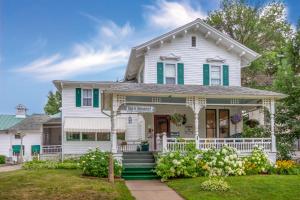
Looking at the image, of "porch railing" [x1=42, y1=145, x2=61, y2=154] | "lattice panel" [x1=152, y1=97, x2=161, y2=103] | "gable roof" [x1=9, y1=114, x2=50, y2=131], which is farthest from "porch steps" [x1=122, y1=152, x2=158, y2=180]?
"gable roof" [x1=9, y1=114, x2=50, y2=131]

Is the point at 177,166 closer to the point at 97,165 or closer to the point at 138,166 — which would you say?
the point at 138,166

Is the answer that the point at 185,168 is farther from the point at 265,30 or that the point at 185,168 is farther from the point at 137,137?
the point at 265,30

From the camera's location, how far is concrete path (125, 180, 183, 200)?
12328mm

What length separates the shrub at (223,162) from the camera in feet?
54.3

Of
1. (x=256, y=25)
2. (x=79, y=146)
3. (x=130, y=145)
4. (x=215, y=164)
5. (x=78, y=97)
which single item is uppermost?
(x=256, y=25)

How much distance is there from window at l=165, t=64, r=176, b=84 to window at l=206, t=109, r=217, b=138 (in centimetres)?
290

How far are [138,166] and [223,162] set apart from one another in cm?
416

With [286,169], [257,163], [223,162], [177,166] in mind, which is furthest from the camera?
[257,163]

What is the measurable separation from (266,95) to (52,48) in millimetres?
10729

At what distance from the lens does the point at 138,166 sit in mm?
18422

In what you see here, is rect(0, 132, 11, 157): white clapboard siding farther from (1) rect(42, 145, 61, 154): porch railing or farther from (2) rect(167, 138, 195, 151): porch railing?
(2) rect(167, 138, 195, 151): porch railing

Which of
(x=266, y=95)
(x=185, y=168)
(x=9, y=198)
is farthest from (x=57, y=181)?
(x=266, y=95)

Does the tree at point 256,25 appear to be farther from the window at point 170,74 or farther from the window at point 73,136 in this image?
the window at point 73,136

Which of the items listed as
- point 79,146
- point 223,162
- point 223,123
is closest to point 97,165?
point 223,162
